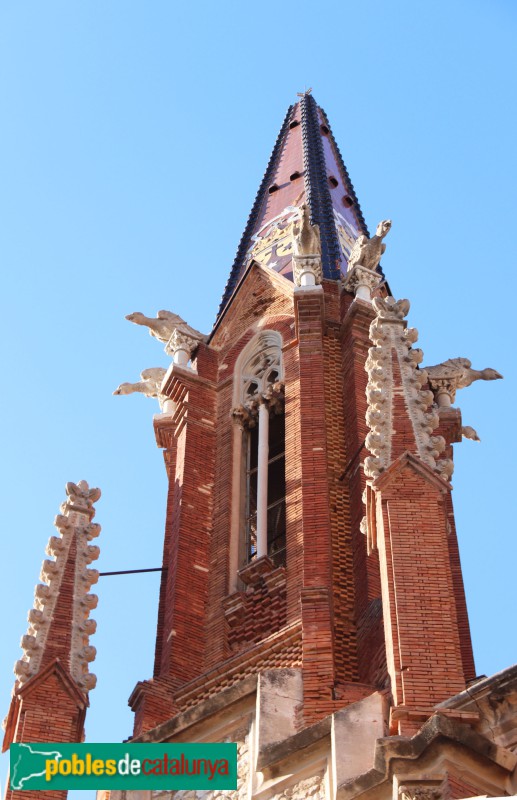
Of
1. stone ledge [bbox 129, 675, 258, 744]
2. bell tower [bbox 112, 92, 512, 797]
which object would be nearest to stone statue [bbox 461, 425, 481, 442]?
bell tower [bbox 112, 92, 512, 797]

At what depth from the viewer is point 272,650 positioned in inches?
816

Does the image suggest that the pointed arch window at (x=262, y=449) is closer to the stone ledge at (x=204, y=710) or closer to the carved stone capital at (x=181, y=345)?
the carved stone capital at (x=181, y=345)

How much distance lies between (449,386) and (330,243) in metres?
3.11

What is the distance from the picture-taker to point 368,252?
27109mm

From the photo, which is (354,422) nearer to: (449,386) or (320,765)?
(449,386)

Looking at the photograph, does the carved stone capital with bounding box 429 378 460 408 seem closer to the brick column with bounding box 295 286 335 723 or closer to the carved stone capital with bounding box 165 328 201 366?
the brick column with bounding box 295 286 335 723

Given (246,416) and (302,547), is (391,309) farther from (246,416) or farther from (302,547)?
(246,416)

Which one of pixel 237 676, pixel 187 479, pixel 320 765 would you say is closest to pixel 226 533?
pixel 187 479

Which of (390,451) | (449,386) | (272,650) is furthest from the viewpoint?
(449,386)

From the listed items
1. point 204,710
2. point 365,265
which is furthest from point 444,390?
point 204,710

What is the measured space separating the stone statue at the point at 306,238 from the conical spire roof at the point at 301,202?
2.89 ft

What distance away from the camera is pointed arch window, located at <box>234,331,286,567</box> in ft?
78.7

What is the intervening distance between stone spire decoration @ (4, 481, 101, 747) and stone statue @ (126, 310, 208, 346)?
5.13 m

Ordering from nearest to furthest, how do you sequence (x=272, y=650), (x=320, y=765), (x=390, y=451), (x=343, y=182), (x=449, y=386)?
(x=320, y=765), (x=390, y=451), (x=272, y=650), (x=449, y=386), (x=343, y=182)
